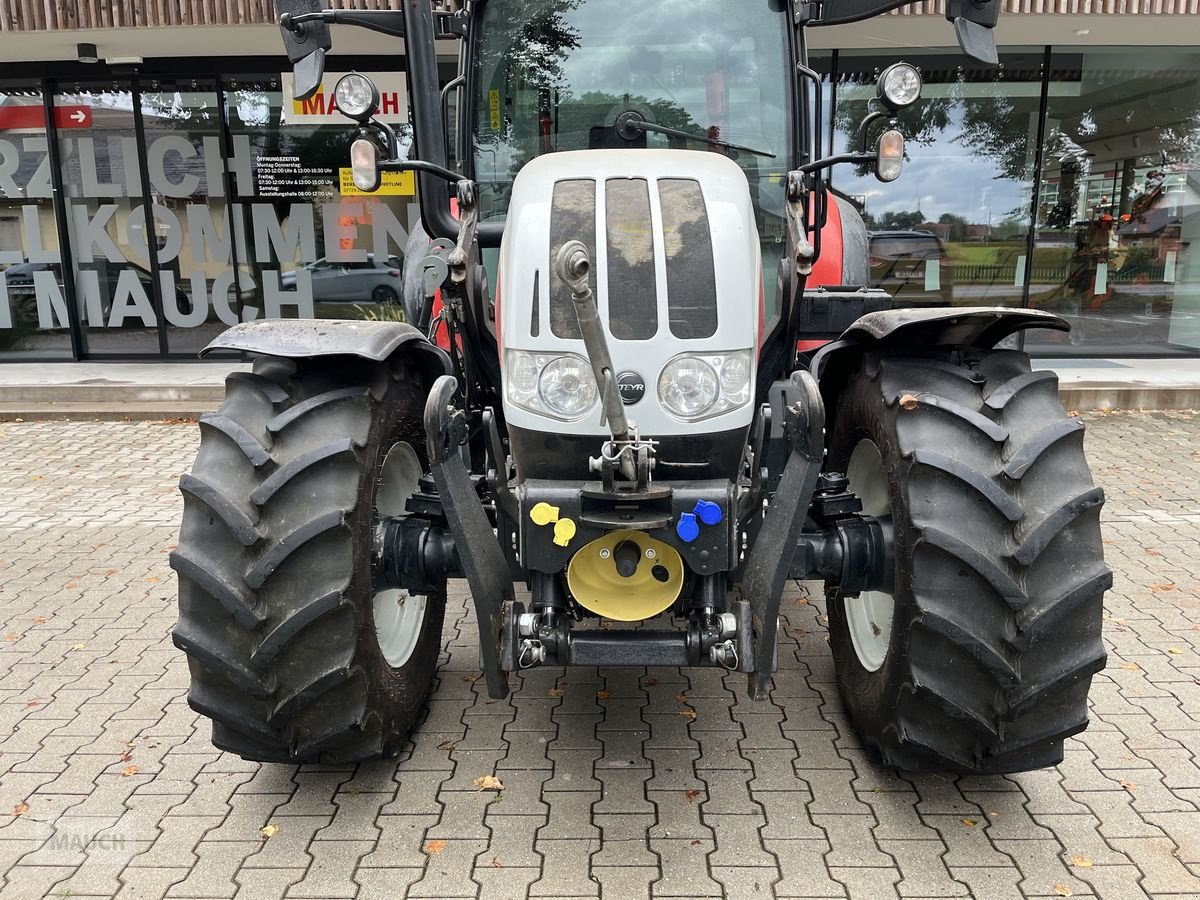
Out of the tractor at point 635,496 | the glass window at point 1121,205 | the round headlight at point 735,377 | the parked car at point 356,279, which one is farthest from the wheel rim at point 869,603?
the glass window at point 1121,205

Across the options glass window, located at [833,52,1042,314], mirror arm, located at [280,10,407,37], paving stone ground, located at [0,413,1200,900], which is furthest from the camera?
glass window, located at [833,52,1042,314]

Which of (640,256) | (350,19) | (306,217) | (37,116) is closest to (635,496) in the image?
(640,256)

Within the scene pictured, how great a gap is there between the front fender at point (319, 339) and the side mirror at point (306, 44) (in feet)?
2.48

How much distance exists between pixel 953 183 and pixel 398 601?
386 inches

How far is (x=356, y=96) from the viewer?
118 inches

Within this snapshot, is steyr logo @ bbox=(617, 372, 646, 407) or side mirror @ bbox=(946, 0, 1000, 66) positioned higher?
side mirror @ bbox=(946, 0, 1000, 66)

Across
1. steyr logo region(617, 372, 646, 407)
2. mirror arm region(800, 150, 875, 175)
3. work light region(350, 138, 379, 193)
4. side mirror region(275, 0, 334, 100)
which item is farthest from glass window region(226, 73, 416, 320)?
steyr logo region(617, 372, 646, 407)

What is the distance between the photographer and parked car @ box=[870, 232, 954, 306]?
37.2 ft

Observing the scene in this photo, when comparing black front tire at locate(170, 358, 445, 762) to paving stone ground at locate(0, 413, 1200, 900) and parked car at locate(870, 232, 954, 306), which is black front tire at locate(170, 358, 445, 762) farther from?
parked car at locate(870, 232, 954, 306)

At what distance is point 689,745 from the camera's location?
3352 mm

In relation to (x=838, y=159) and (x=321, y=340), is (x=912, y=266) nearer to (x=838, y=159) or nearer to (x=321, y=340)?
(x=838, y=159)

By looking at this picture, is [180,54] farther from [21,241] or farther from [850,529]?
[850,529]

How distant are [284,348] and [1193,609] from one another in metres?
4.28

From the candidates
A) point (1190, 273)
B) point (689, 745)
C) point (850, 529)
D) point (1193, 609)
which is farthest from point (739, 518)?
point (1190, 273)
